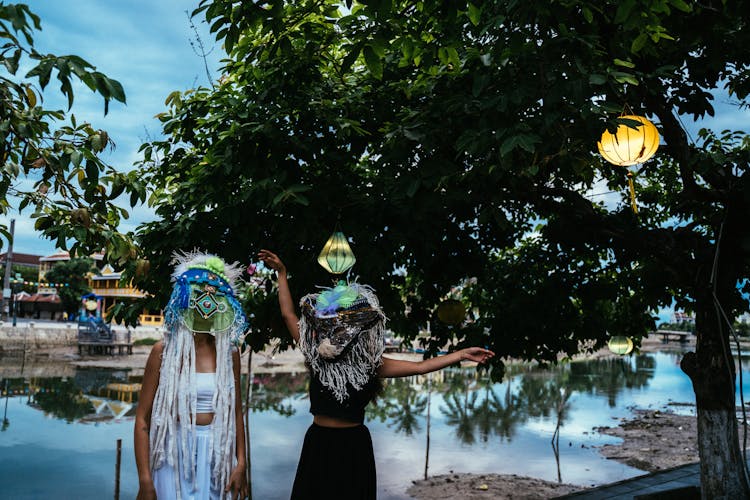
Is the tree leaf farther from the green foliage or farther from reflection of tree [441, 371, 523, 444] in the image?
reflection of tree [441, 371, 523, 444]

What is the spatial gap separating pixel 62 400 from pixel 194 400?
2321 centimetres

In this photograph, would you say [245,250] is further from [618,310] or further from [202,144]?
[618,310]

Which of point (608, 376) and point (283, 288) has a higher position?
point (283, 288)

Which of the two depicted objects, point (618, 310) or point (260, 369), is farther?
point (260, 369)

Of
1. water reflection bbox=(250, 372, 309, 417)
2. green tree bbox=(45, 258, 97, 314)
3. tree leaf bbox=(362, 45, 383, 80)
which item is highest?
green tree bbox=(45, 258, 97, 314)

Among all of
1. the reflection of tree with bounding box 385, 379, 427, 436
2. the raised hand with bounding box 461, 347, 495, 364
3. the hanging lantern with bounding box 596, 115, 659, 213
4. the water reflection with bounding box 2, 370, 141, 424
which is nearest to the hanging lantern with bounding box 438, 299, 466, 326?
the hanging lantern with bounding box 596, 115, 659, 213

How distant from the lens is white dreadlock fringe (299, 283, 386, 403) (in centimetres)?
332

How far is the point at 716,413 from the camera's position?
604cm

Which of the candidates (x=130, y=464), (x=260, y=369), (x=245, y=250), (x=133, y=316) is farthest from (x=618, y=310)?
(x=260, y=369)

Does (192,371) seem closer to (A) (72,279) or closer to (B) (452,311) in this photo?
(B) (452,311)

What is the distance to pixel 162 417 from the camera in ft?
9.71

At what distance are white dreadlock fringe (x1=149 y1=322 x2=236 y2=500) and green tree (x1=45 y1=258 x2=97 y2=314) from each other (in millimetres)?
50489

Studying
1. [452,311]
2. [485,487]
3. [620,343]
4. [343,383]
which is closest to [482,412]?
[485,487]

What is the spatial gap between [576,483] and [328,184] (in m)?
10.7
